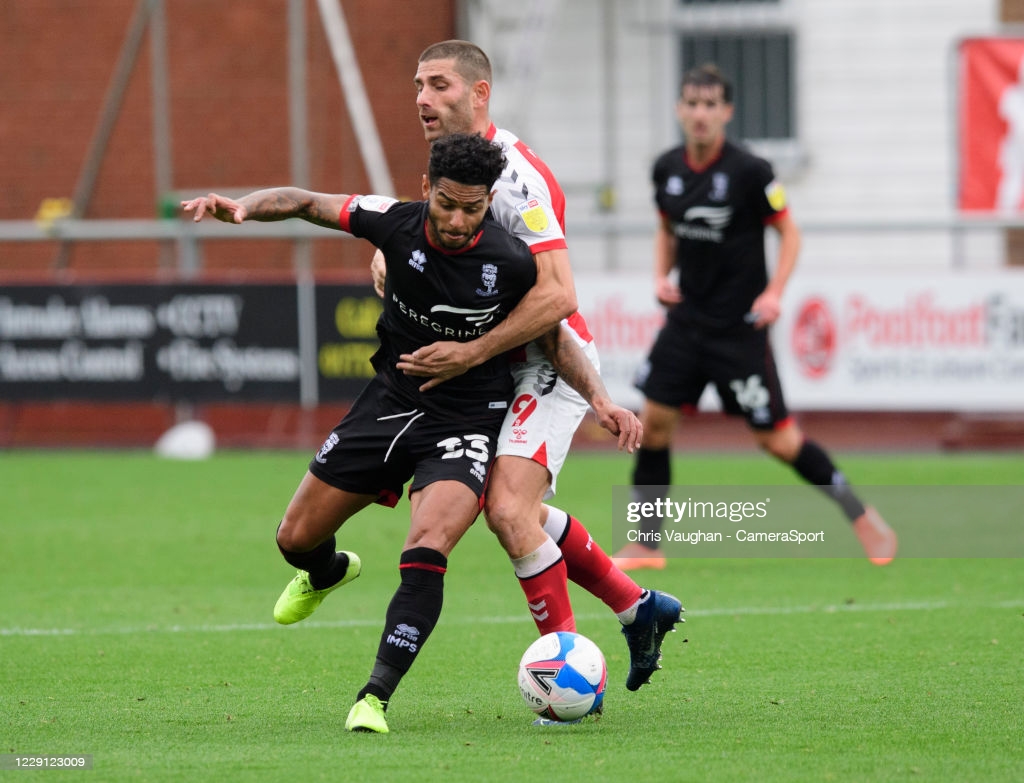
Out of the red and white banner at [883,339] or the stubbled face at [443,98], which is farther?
the red and white banner at [883,339]

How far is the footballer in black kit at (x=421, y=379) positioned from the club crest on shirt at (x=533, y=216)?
0.10 m

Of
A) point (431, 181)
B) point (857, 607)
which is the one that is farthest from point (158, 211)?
point (431, 181)

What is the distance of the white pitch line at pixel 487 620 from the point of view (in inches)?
276

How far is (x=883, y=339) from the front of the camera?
1384 cm

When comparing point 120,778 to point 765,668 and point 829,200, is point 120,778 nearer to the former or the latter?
point 765,668

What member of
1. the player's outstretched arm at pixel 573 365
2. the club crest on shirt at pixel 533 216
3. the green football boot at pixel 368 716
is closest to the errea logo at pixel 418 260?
the club crest on shirt at pixel 533 216

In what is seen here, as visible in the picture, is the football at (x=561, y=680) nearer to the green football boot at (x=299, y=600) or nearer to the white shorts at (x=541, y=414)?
the white shorts at (x=541, y=414)

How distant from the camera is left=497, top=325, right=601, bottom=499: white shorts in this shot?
5539 millimetres

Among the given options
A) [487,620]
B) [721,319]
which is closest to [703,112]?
[721,319]

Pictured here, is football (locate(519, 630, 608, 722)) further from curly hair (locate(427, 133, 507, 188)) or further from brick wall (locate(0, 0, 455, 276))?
brick wall (locate(0, 0, 455, 276))

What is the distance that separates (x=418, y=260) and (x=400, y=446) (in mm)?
648

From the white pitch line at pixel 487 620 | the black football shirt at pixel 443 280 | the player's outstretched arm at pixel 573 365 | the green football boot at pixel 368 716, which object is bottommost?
the white pitch line at pixel 487 620

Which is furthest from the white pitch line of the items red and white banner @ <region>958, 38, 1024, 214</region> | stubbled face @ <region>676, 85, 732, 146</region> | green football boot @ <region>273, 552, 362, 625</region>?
red and white banner @ <region>958, 38, 1024, 214</region>

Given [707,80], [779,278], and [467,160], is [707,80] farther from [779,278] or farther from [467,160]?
[467,160]
